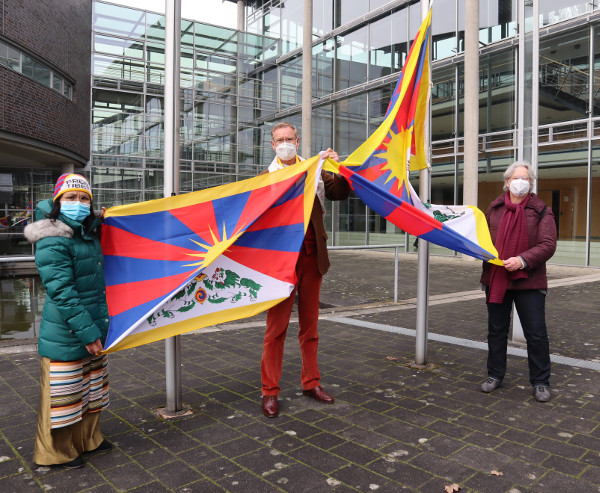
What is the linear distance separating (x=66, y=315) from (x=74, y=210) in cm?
60

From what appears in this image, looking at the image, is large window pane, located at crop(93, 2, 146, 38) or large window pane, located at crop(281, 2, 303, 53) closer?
large window pane, located at crop(93, 2, 146, 38)

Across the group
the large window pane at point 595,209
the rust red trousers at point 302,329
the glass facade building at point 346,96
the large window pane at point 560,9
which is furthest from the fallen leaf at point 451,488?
the large window pane at point 560,9

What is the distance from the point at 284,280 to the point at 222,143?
23124mm

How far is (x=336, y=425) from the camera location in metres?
3.53

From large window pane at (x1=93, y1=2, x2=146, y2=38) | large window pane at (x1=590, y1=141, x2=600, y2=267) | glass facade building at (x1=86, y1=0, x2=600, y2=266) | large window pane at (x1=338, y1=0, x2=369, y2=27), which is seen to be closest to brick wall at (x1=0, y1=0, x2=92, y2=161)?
large window pane at (x1=93, y1=2, x2=146, y2=38)

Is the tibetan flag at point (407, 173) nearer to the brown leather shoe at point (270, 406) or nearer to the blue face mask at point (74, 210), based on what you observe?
the brown leather shoe at point (270, 406)

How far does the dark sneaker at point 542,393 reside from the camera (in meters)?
3.96

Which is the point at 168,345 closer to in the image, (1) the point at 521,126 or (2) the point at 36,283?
(1) the point at 521,126

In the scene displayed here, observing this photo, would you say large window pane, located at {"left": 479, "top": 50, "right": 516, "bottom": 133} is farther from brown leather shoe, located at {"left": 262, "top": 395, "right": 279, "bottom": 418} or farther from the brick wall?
brown leather shoe, located at {"left": 262, "top": 395, "right": 279, "bottom": 418}

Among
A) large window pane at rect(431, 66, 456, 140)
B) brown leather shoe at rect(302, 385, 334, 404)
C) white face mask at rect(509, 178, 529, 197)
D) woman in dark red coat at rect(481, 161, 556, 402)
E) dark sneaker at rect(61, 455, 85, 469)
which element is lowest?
dark sneaker at rect(61, 455, 85, 469)

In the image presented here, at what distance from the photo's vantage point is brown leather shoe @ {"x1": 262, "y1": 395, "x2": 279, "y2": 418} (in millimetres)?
3662

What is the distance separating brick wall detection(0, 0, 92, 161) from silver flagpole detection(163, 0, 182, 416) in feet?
39.7

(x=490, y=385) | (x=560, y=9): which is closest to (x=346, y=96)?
(x=560, y=9)

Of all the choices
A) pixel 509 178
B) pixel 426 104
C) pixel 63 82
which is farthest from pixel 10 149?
pixel 509 178
